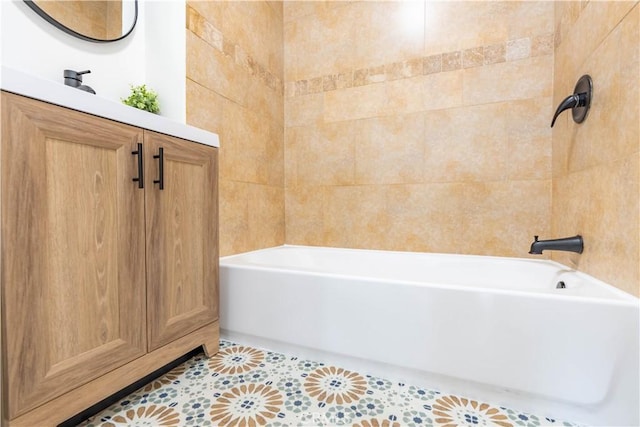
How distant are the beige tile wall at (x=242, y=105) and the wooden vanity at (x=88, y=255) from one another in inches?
20.1

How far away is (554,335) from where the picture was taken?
925 mm

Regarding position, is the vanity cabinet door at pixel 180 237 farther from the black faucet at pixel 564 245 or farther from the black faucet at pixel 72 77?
the black faucet at pixel 564 245

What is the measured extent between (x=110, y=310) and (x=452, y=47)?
208 cm

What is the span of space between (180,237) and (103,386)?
0.50 metres

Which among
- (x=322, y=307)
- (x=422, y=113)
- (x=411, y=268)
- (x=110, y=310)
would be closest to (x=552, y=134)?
(x=422, y=113)

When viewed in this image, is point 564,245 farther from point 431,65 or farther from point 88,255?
point 88,255

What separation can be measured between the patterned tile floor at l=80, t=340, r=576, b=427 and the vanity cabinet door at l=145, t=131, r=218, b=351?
0.63 ft

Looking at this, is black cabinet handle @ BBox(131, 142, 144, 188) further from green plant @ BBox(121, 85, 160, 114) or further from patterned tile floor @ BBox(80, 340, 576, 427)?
patterned tile floor @ BBox(80, 340, 576, 427)

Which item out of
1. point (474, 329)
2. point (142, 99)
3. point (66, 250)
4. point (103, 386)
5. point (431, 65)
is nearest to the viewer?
point (66, 250)

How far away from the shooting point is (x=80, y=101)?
81 centimetres

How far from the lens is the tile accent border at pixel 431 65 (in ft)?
5.38

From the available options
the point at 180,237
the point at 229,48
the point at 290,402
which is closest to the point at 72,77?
the point at 180,237

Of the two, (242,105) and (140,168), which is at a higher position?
(242,105)

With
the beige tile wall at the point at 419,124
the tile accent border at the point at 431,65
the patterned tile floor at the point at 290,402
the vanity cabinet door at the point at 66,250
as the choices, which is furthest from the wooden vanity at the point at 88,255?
the tile accent border at the point at 431,65
